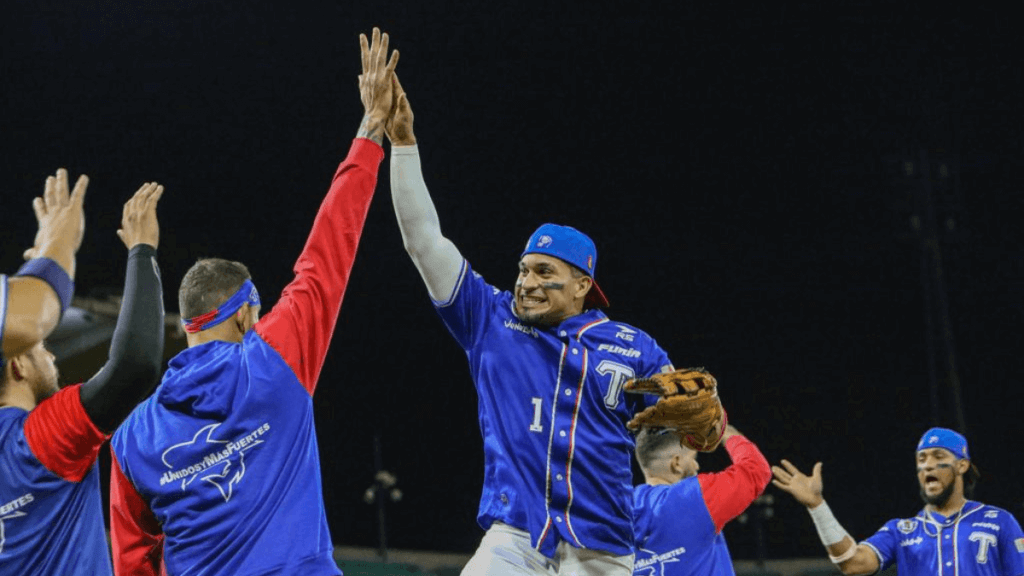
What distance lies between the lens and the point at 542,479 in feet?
13.5

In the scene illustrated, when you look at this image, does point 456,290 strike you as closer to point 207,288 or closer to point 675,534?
point 207,288

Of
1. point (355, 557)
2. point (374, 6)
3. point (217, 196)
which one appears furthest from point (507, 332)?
point (217, 196)

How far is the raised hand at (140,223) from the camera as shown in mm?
3249

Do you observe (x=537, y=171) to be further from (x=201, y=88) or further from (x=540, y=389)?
(x=540, y=389)

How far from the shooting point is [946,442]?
7.88 meters

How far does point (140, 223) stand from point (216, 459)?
75cm

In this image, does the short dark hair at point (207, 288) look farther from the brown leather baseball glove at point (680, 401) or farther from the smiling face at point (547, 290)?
the brown leather baseball glove at point (680, 401)

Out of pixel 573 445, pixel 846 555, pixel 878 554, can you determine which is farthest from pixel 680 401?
pixel 878 554

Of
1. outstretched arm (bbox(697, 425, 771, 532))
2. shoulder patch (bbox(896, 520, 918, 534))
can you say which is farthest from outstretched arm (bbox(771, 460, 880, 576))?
outstretched arm (bbox(697, 425, 771, 532))

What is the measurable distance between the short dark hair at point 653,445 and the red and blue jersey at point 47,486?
349cm

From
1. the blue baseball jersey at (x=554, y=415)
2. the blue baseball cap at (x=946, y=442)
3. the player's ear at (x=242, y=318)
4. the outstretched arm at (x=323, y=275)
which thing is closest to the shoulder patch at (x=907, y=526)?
the blue baseball cap at (x=946, y=442)

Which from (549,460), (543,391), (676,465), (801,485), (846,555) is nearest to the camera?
(549,460)

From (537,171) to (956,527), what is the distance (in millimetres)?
11490

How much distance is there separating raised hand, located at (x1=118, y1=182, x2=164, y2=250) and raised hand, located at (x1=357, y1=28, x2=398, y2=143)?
91 centimetres
